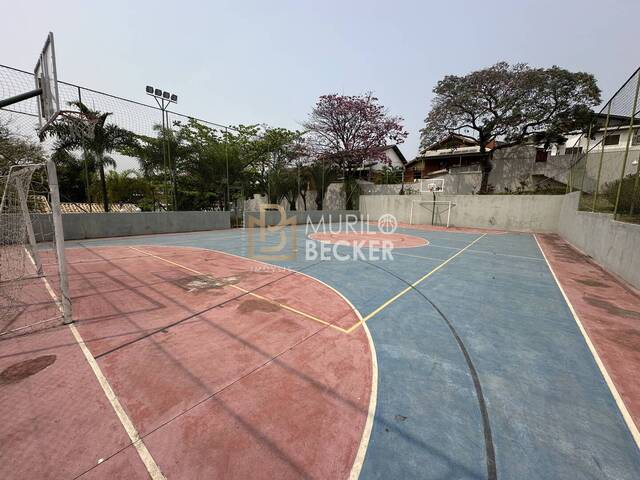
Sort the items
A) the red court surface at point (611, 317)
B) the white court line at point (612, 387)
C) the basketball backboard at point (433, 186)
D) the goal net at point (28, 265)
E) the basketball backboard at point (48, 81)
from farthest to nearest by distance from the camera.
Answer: the basketball backboard at point (433, 186) < the basketball backboard at point (48, 81) < the goal net at point (28, 265) < the red court surface at point (611, 317) < the white court line at point (612, 387)

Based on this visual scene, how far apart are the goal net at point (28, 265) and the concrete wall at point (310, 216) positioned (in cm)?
1346

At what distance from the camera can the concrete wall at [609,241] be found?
266 inches

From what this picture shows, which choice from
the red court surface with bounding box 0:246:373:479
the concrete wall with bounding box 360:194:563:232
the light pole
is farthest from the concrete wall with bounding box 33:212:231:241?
the concrete wall with bounding box 360:194:563:232

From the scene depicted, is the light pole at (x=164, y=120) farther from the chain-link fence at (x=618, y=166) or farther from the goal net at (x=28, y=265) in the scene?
the chain-link fence at (x=618, y=166)

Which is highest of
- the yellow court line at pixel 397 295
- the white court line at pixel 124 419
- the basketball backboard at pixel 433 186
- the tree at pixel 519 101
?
the tree at pixel 519 101

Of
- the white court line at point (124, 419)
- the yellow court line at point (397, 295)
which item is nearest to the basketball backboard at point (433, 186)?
the yellow court line at point (397, 295)

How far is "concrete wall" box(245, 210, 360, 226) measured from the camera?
21828mm

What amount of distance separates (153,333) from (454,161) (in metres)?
34.9

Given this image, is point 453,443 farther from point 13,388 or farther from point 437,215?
point 437,215

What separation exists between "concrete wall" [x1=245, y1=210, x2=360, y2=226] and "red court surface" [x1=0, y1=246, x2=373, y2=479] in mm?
16281

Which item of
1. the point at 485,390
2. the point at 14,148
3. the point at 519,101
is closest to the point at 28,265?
the point at 14,148

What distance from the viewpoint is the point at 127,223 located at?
46.8ft

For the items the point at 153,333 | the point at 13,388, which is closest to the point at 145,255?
the point at 153,333

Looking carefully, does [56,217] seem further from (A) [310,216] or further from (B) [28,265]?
(A) [310,216]
